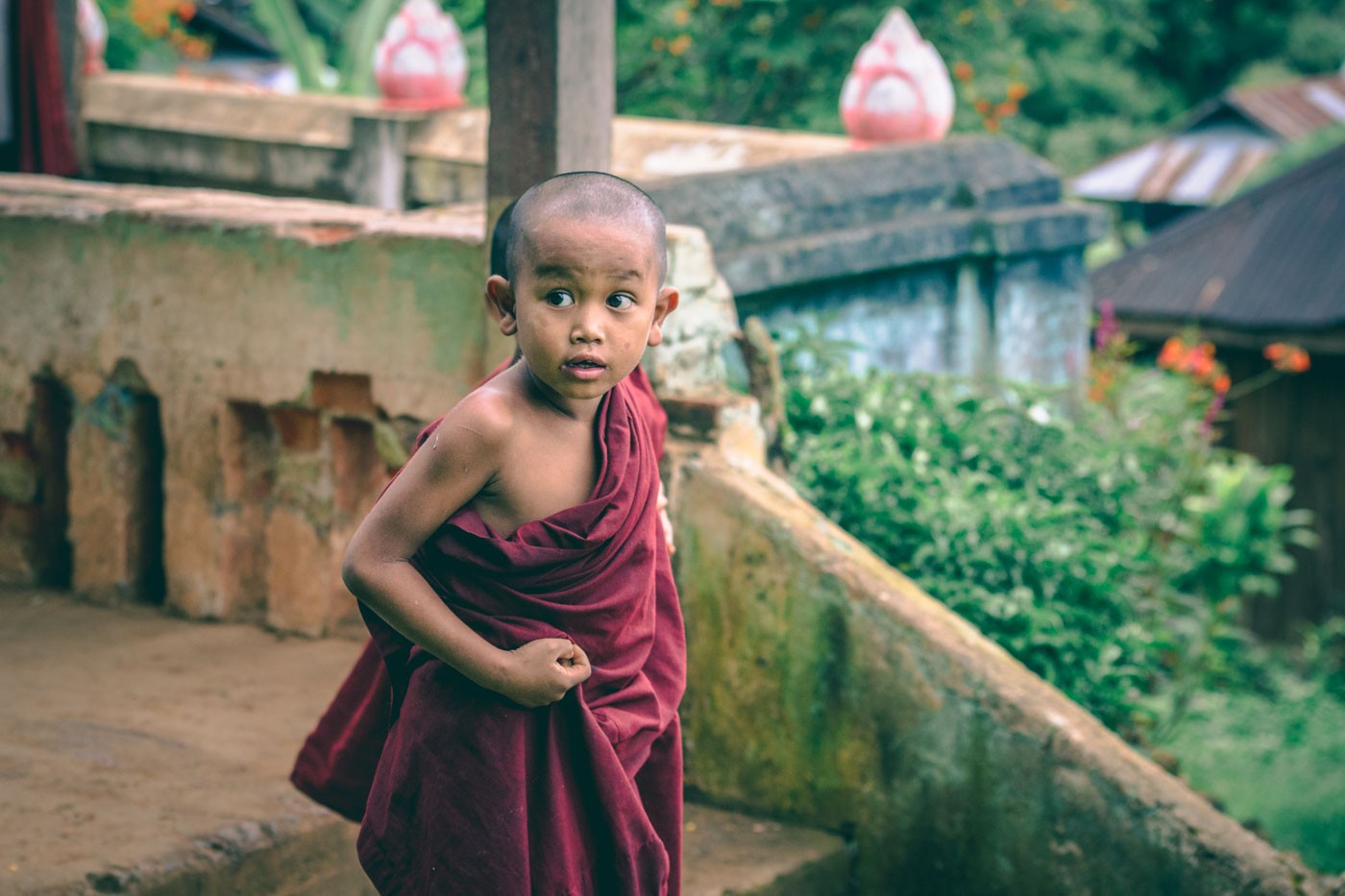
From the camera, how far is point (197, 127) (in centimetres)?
684

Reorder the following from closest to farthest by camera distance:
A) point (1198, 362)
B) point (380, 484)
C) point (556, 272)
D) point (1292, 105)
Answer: point (556, 272) → point (380, 484) → point (1198, 362) → point (1292, 105)

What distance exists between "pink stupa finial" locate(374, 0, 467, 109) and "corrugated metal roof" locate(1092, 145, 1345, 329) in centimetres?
544

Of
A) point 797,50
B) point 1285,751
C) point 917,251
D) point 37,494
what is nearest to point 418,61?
point 797,50

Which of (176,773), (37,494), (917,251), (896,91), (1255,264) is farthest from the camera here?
(1255,264)

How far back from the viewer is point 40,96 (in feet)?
21.0

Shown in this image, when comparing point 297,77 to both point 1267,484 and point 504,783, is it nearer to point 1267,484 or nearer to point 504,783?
point 1267,484

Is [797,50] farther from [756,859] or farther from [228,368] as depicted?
[756,859]

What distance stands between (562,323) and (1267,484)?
13.4ft

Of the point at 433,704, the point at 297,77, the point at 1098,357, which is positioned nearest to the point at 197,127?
the point at 297,77

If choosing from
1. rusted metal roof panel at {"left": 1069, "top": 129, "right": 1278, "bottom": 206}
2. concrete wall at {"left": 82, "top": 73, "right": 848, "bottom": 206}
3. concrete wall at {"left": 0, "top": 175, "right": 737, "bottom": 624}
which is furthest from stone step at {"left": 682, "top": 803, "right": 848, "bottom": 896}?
rusted metal roof panel at {"left": 1069, "top": 129, "right": 1278, "bottom": 206}

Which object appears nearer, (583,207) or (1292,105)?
(583,207)

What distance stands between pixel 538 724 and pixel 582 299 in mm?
618

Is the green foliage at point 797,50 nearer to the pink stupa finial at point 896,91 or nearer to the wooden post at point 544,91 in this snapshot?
the pink stupa finial at point 896,91

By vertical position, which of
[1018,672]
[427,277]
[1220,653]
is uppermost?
[427,277]
